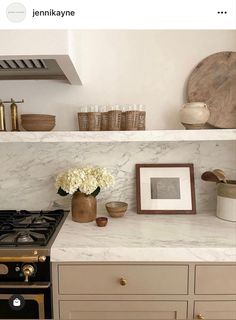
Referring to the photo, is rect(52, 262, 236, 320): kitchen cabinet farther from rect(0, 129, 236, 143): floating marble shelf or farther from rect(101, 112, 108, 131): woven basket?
rect(101, 112, 108, 131): woven basket

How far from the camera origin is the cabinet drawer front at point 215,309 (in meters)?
1.23

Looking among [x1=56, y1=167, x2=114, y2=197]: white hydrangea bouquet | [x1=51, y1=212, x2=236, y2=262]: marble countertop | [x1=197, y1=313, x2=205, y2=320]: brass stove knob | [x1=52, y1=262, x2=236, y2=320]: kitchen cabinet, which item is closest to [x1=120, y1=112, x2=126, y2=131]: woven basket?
[x1=56, y1=167, x2=114, y2=197]: white hydrangea bouquet

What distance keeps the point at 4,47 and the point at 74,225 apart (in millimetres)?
928

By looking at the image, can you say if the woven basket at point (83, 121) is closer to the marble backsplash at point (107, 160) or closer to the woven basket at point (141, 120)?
the marble backsplash at point (107, 160)

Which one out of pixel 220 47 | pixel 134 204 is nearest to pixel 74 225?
pixel 134 204

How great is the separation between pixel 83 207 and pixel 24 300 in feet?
1.72

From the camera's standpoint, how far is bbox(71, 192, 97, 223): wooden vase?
152 cm

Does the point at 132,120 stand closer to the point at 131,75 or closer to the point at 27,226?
the point at 131,75

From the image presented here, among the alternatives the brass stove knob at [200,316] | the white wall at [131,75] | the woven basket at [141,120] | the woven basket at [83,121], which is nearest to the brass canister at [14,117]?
the white wall at [131,75]

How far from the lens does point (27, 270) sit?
3.88 ft

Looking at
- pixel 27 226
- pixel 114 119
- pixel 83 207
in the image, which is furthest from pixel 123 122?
pixel 27 226

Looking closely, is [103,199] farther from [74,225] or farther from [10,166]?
[10,166]

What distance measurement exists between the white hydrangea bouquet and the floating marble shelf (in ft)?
0.63

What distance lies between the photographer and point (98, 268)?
4.03ft
